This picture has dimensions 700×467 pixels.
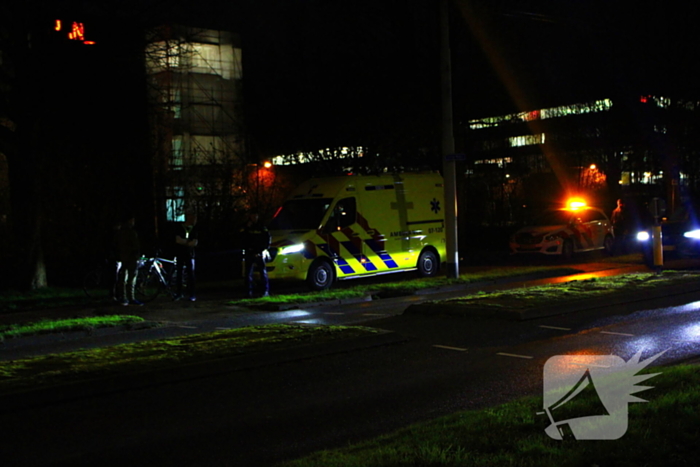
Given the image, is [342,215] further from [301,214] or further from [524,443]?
[524,443]

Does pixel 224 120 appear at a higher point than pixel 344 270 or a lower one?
Answer: higher

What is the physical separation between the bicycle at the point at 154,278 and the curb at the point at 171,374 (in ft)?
24.8

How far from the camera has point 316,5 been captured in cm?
2659

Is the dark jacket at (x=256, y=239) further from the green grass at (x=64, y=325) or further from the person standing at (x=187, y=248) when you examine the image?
the green grass at (x=64, y=325)

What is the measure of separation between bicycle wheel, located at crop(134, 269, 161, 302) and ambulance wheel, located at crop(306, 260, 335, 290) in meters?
3.35

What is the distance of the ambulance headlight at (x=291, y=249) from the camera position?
1722 cm

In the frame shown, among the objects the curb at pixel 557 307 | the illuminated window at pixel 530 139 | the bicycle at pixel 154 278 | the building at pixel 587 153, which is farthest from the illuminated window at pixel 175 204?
the illuminated window at pixel 530 139

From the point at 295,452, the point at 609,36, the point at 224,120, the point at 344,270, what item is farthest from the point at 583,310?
the point at 224,120

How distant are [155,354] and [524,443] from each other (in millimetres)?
5459

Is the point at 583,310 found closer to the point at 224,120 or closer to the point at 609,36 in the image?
the point at 609,36

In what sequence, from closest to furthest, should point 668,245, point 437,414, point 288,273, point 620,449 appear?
point 620,449
point 437,414
point 288,273
point 668,245

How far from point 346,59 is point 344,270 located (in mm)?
12103

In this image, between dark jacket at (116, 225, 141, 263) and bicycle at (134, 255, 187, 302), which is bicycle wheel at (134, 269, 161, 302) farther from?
dark jacket at (116, 225, 141, 263)

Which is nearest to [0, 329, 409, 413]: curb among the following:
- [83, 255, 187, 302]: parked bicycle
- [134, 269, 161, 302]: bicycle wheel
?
[83, 255, 187, 302]: parked bicycle
